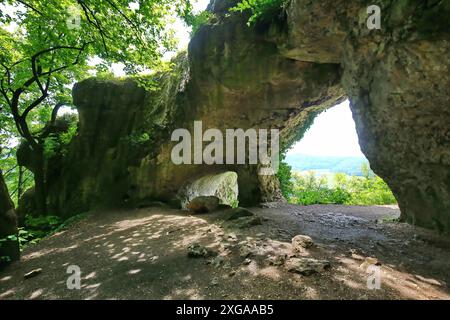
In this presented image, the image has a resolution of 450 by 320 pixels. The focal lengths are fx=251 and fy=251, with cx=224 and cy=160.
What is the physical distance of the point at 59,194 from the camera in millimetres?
12062

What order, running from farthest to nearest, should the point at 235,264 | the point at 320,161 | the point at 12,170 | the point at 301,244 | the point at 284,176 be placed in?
the point at 320,161 → the point at 12,170 → the point at 284,176 → the point at 301,244 → the point at 235,264

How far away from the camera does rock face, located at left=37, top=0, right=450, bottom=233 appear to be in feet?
15.1

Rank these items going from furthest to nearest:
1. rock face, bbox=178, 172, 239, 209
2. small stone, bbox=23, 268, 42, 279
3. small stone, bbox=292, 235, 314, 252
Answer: rock face, bbox=178, 172, 239, 209 → small stone, bbox=23, 268, 42, 279 → small stone, bbox=292, 235, 314, 252

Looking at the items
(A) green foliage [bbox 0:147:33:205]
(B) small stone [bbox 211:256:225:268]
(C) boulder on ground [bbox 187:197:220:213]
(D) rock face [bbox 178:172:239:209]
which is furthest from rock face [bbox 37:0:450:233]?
(A) green foliage [bbox 0:147:33:205]

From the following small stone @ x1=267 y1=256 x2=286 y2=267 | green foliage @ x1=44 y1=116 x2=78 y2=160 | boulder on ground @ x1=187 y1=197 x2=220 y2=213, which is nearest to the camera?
small stone @ x1=267 y1=256 x2=286 y2=267

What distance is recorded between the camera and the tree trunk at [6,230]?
16.4ft

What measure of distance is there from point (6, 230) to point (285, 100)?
8.62 m

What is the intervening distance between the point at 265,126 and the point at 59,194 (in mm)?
10222

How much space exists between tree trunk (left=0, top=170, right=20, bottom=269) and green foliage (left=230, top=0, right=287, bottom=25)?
23.5 feet

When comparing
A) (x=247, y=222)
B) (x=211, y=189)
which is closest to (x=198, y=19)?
(x=247, y=222)

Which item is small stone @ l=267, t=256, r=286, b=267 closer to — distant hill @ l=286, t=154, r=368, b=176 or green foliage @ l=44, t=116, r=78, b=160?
green foliage @ l=44, t=116, r=78, b=160

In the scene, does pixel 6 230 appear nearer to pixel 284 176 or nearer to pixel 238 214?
pixel 238 214

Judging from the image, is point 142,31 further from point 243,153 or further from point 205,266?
point 205,266

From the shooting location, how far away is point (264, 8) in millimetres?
7109
